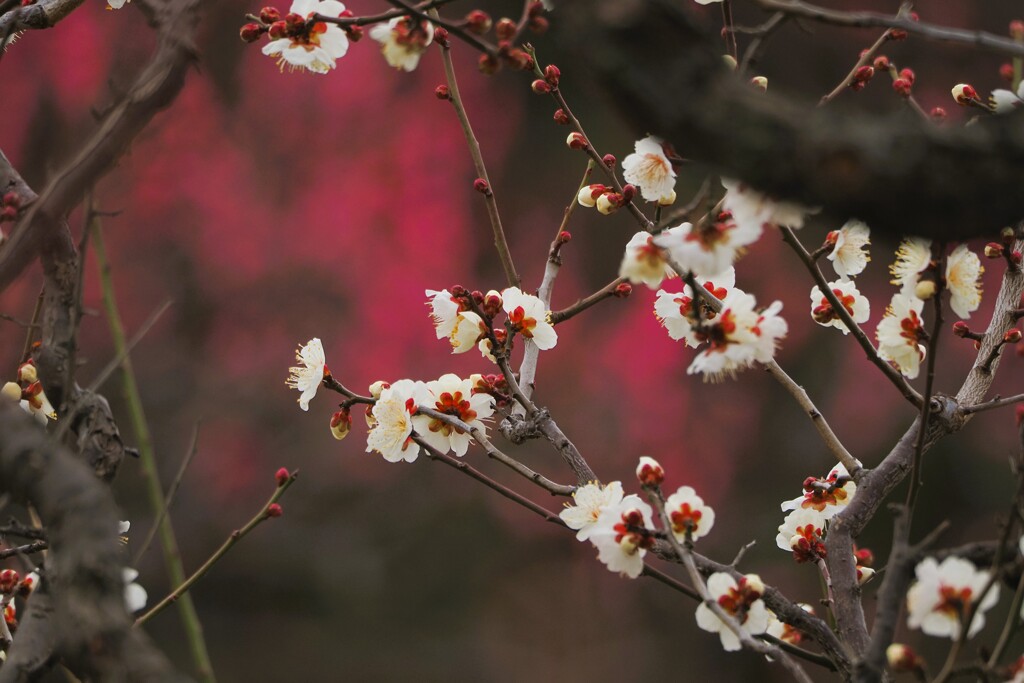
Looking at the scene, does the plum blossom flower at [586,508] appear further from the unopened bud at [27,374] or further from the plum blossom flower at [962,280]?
the unopened bud at [27,374]

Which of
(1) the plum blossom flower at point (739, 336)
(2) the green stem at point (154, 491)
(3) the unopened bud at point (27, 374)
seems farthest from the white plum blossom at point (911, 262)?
(3) the unopened bud at point (27, 374)

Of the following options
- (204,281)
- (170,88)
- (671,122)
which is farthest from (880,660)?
(204,281)

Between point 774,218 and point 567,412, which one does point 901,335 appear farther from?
point 567,412

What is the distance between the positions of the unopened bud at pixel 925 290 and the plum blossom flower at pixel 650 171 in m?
0.29

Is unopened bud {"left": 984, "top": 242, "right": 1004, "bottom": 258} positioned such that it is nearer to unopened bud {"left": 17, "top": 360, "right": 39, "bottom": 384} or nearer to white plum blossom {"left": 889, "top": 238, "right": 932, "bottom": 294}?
white plum blossom {"left": 889, "top": 238, "right": 932, "bottom": 294}

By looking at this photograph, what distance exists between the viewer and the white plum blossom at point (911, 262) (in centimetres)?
95

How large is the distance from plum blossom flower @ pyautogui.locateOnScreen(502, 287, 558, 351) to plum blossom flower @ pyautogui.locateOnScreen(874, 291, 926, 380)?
1.33 feet

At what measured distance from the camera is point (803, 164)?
60 cm

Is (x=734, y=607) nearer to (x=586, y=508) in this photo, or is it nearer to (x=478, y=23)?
(x=586, y=508)

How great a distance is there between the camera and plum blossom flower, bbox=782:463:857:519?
1150 mm

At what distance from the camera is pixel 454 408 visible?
4.01 feet

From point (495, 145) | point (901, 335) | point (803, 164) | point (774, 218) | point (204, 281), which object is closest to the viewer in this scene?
point (803, 164)

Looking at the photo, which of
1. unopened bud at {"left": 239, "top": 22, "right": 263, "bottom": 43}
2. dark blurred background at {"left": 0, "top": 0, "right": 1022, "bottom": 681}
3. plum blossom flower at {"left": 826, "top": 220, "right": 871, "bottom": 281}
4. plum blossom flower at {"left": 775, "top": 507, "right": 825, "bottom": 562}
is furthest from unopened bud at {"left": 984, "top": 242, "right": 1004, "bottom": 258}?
A: dark blurred background at {"left": 0, "top": 0, "right": 1022, "bottom": 681}

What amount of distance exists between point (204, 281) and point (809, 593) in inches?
116
